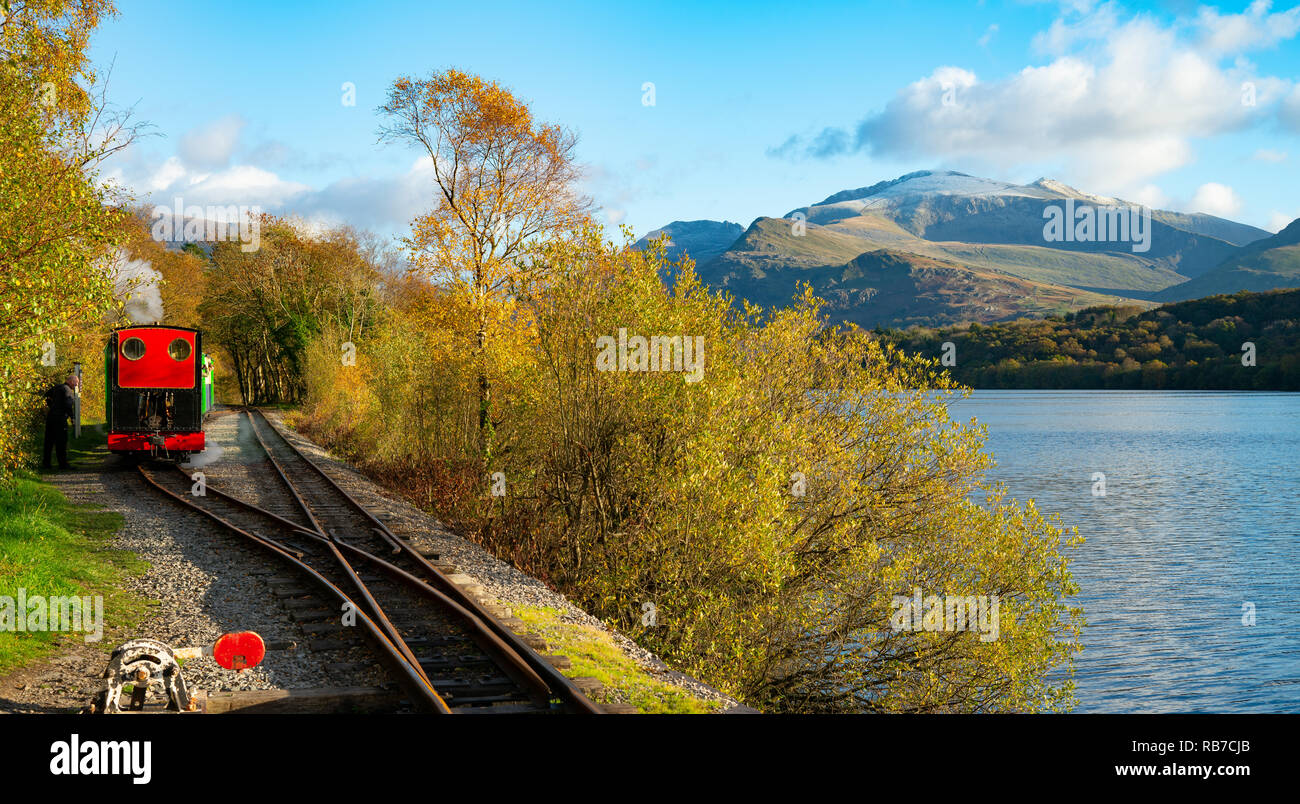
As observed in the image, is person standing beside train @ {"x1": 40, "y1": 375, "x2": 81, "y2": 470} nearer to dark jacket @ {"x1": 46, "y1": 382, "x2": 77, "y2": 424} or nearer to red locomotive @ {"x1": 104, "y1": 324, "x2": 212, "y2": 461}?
dark jacket @ {"x1": 46, "y1": 382, "x2": 77, "y2": 424}

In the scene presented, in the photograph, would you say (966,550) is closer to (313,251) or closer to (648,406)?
(648,406)

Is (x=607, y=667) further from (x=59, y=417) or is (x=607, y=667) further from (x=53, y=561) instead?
(x=59, y=417)

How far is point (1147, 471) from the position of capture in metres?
51.1

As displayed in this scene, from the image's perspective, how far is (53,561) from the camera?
11.5 m

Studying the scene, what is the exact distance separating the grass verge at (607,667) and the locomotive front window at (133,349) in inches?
729

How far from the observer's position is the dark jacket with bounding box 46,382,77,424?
21719 mm

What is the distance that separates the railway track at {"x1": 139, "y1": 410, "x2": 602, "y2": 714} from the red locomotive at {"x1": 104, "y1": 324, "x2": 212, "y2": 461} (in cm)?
576

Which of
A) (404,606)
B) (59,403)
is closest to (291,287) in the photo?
(59,403)

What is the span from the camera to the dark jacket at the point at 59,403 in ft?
71.3

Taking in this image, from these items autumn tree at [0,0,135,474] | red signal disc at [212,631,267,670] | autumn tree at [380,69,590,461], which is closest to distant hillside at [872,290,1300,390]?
autumn tree at [380,69,590,461]

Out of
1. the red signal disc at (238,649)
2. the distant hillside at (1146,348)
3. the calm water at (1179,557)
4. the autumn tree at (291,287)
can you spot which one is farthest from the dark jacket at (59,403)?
the distant hillside at (1146,348)

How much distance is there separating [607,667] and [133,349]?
2085cm
